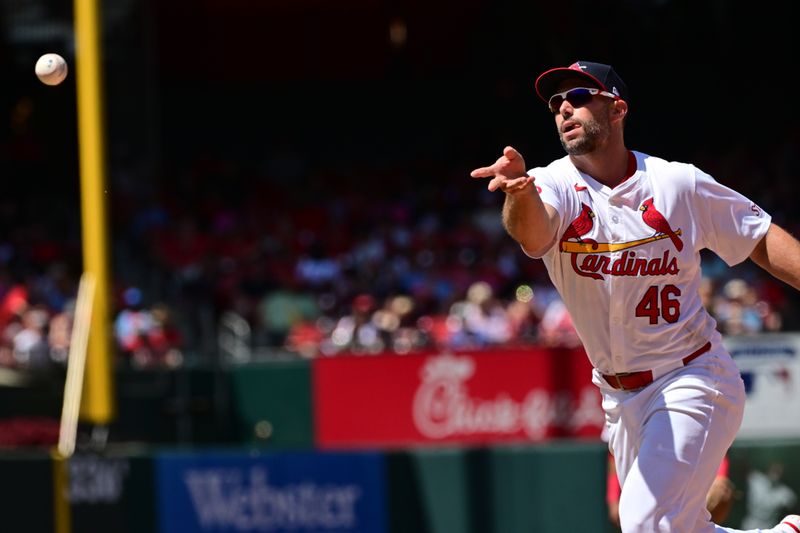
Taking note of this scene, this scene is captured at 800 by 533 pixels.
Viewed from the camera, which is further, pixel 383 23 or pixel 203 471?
pixel 383 23

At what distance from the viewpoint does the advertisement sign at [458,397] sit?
1347 cm

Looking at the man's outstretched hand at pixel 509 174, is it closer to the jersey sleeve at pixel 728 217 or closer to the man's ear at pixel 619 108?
the man's ear at pixel 619 108

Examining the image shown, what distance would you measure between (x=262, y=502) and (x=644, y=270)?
16.8 feet

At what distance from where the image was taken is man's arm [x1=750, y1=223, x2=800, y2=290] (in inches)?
217

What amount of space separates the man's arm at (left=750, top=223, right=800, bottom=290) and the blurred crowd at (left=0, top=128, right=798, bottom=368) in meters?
6.85

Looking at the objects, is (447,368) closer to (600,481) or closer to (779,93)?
(600,481)

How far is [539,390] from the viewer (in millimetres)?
13633

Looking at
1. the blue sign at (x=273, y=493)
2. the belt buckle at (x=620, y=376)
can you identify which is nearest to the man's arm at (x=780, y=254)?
the belt buckle at (x=620, y=376)

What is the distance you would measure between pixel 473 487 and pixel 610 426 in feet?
12.5

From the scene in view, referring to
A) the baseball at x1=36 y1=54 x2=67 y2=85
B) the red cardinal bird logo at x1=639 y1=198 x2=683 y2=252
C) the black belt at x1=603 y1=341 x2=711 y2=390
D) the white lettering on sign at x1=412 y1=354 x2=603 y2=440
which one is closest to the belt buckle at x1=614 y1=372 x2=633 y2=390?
the black belt at x1=603 y1=341 x2=711 y2=390

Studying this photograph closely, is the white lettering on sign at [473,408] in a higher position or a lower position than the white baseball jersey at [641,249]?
lower

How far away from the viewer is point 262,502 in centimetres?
998

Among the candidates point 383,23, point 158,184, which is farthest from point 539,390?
point 383,23

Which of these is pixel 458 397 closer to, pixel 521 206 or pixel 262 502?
pixel 262 502
